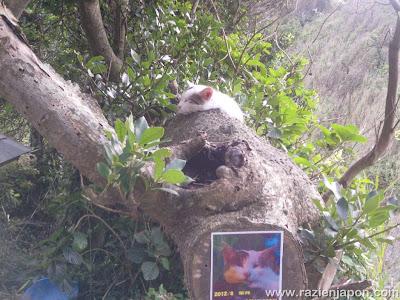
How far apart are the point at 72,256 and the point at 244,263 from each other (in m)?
0.73

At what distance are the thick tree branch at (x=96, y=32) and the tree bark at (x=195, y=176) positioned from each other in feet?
2.34

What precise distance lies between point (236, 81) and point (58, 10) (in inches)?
41.9

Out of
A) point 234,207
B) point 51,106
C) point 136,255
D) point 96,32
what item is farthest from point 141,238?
point 96,32

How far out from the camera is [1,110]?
9.55 ft

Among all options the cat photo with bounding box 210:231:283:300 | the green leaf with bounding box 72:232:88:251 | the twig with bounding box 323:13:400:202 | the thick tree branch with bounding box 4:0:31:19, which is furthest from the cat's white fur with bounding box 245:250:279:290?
the thick tree branch with bounding box 4:0:31:19

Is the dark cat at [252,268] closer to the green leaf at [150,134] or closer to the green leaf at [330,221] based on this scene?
the green leaf at [330,221]

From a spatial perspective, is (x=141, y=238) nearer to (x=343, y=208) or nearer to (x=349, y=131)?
(x=343, y=208)

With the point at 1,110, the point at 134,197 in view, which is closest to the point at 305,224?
the point at 134,197

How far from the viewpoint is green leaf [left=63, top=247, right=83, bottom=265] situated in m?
1.63

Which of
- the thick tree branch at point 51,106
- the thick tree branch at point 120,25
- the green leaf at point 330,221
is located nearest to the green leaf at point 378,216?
the green leaf at point 330,221

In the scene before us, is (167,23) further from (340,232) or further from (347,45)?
(347,45)

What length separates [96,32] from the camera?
2.18 m

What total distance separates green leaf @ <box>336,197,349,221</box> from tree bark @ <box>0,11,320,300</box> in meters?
0.14

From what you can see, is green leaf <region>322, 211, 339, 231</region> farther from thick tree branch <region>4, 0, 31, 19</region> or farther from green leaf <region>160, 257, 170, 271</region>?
thick tree branch <region>4, 0, 31, 19</region>
